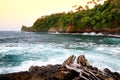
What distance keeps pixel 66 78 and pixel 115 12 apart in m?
75.9

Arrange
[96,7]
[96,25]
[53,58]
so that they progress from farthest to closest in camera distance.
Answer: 1. [96,7]
2. [96,25]
3. [53,58]

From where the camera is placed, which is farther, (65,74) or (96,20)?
(96,20)

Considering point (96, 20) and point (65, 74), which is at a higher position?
point (96, 20)

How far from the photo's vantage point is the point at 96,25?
88500 mm

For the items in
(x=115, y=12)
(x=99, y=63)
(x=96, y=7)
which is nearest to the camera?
(x=99, y=63)

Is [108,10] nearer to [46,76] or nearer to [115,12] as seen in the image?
[115,12]

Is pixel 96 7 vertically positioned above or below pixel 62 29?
above

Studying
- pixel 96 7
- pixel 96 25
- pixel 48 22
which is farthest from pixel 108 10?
pixel 48 22

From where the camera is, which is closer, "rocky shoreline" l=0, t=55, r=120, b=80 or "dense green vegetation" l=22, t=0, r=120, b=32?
"rocky shoreline" l=0, t=55, r=120, b=80

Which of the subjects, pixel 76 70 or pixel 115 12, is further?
pixel 115 12

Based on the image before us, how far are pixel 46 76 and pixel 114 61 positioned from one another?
1020 centimetres

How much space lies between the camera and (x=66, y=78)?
31.6ft

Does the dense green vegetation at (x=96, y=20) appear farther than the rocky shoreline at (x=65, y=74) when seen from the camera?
Yes

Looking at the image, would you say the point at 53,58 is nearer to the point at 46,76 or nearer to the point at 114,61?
the point at 114,61
